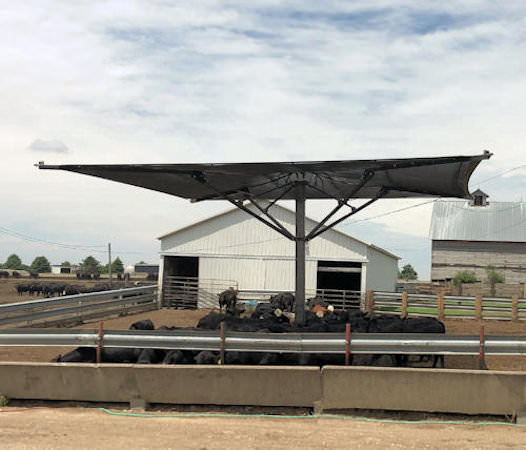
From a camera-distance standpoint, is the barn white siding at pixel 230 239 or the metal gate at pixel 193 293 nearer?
the metal gate at pixel 193 293

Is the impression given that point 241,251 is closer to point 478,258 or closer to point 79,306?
point 79,306

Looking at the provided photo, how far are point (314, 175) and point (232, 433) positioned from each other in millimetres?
7655

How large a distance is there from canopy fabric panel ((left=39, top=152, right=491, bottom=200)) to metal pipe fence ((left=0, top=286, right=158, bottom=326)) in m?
5.39

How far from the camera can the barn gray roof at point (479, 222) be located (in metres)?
55.1

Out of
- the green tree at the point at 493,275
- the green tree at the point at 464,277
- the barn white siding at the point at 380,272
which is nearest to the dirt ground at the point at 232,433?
the barn white siding at the point at 380,272

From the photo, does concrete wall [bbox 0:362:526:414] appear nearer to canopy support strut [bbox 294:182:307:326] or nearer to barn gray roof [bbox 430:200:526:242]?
canopy support strut [bbox 294:182:307:326]

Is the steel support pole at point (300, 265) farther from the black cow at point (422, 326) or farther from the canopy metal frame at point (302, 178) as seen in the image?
the black cow at point (422, 326)

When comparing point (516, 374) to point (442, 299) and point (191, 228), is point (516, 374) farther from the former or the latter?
point (191, 228)

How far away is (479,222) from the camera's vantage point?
56.3 metres

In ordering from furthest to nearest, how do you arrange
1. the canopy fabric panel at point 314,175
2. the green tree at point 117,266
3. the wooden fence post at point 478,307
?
the green tree at point 117,266 < the wooden fence post at point 478,307 < the canopy fabric panel at point 314,175

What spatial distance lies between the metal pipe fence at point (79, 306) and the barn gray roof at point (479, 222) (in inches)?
1363

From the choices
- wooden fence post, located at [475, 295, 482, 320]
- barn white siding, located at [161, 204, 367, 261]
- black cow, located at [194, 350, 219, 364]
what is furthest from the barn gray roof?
black cow, located at [194, 350, 219, 364]

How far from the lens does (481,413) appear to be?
8.66 m

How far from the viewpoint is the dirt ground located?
7.31 m
